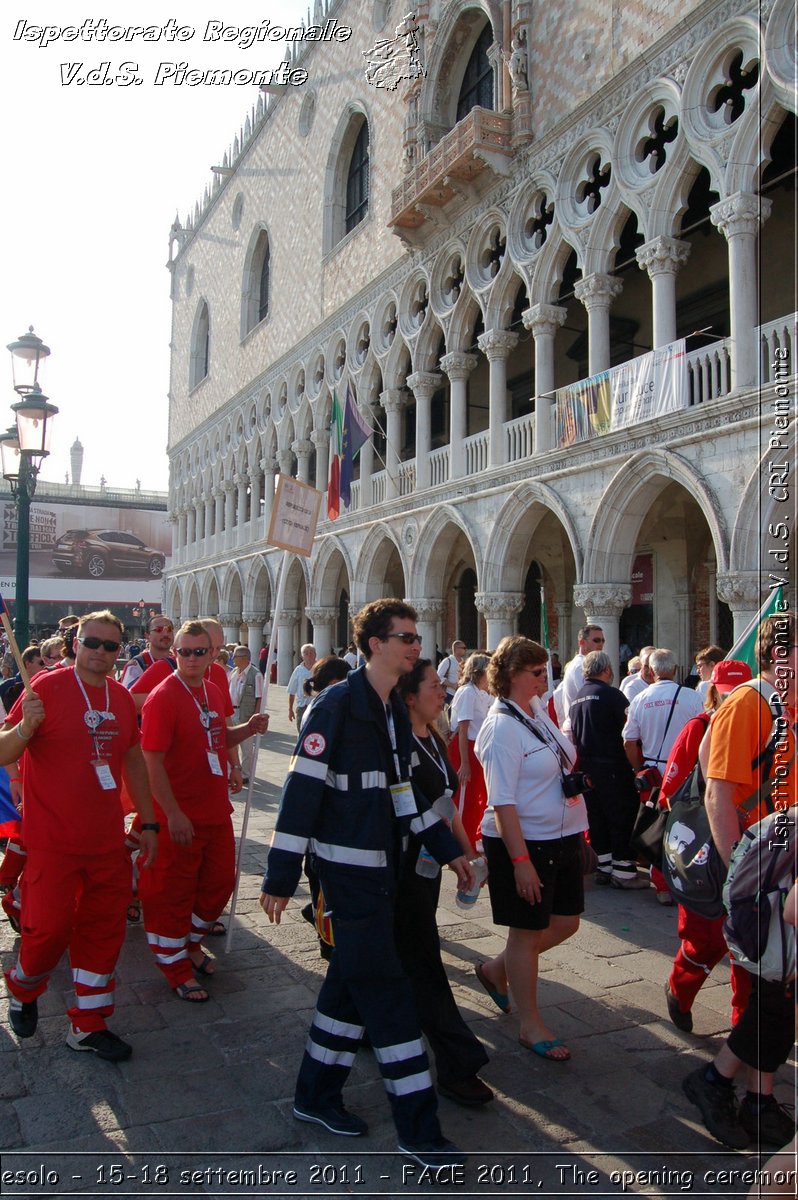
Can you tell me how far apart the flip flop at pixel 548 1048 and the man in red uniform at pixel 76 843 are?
1585mm

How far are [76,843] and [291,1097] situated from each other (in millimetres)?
1268

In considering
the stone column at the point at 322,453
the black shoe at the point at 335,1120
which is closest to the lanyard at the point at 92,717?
the black shoe at the point at 335,1120

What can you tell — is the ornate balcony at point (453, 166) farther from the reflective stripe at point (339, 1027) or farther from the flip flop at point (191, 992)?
the reflective stripe at point (339, 1027)

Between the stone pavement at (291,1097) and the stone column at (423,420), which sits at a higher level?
the stone column at (423,420)

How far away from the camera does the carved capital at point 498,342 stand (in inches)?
586

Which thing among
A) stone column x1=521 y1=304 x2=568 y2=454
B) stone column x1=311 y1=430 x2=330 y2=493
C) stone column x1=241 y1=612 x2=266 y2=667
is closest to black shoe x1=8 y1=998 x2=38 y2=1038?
stone column x1=521 y1=304 x2=568 y2=454

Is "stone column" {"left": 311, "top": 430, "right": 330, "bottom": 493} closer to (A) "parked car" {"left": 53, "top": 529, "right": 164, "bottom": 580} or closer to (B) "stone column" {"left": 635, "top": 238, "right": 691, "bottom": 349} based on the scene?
(B) "stone column" {"left": 635, "top": 238, "right": 691, "bottom": 349}

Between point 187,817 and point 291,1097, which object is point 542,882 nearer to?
point 291,1097

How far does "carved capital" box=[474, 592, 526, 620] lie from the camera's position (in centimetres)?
1453

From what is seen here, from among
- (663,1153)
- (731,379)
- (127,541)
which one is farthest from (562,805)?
(127,541)

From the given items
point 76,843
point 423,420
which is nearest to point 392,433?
point 423,420

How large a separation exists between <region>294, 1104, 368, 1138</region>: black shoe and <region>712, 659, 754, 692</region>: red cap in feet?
7.68

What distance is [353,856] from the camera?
2.77 metres

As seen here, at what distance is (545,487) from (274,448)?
46.8ft
